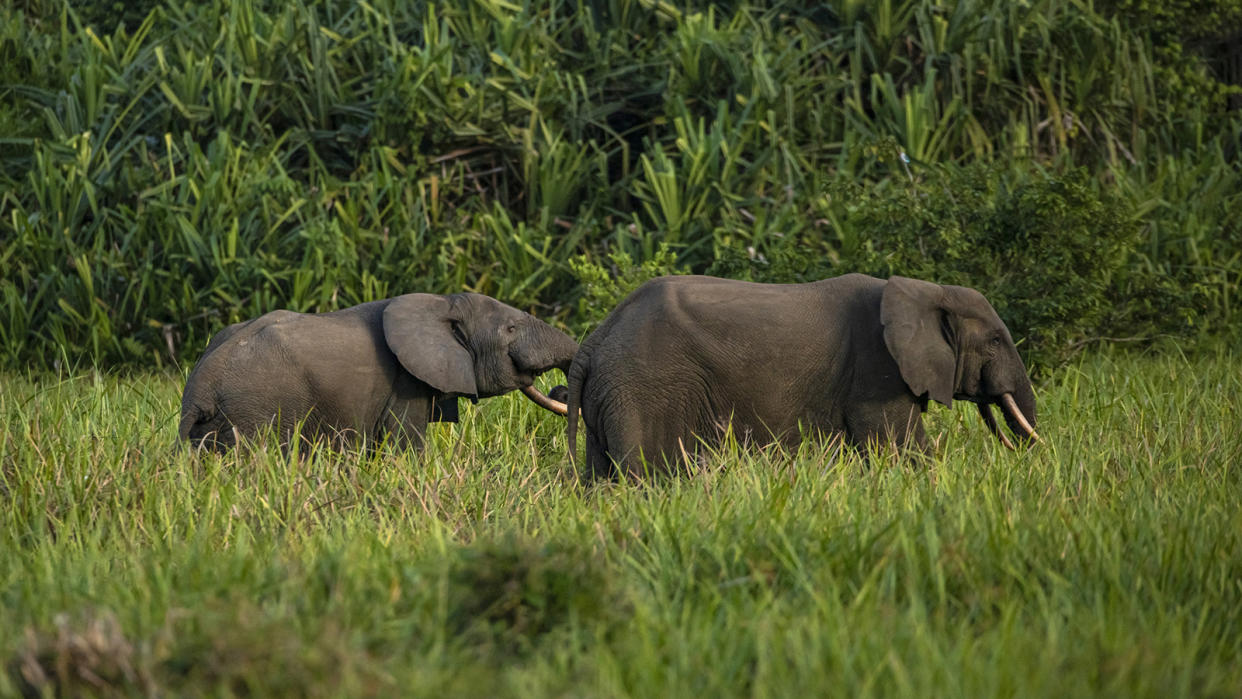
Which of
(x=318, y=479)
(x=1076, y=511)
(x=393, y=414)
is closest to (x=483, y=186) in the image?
(x=393, y=414)

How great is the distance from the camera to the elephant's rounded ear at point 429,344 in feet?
22.2

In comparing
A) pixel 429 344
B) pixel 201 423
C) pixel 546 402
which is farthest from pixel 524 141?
pixel 201 423

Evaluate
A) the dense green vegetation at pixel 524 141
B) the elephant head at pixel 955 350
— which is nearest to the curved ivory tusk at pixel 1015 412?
the elephant head at pixel 955 350

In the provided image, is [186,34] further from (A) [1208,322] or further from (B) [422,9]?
(A) [1208,322]

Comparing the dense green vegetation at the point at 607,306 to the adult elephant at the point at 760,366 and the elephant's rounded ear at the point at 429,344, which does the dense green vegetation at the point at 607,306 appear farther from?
the elephant's rounded ear at the point at 429,344

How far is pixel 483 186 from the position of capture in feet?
42.0

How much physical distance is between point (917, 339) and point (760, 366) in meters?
0.61

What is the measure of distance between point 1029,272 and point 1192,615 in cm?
519

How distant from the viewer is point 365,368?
22.3 feet

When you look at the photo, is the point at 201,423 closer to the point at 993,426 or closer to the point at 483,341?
the point at 483,341

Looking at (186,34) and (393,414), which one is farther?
(186,34)

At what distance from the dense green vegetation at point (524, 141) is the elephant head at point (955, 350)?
11.1 feet

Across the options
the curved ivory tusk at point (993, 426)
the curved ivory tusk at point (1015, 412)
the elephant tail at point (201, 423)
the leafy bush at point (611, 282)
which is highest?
the curved ivory tusk at point (1015, 412)

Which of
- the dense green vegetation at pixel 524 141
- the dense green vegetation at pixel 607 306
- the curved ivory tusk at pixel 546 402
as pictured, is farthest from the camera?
the dense green vegetation at pixel 524 141
